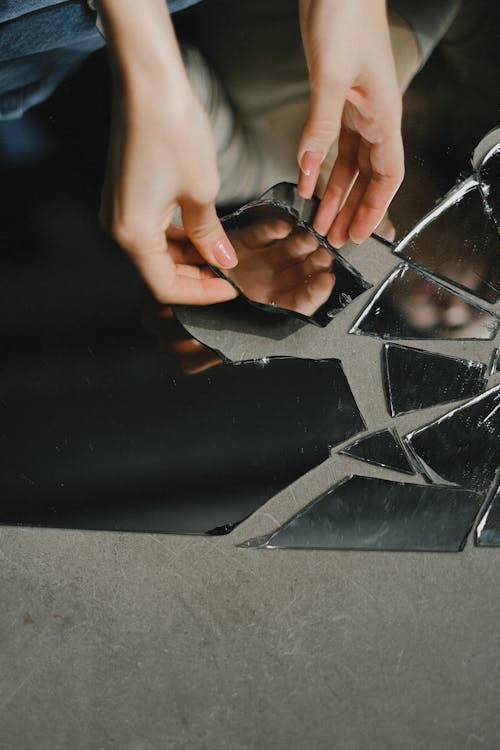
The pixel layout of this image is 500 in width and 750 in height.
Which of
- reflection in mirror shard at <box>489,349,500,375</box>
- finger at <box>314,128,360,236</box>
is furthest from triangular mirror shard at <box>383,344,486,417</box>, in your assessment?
finger at <box>314,128,360,236</box>

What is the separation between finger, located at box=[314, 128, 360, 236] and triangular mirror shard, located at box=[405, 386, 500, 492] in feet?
0.61

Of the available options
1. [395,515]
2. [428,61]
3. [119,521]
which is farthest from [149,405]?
[428,61]

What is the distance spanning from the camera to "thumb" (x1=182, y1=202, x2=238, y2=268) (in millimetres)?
471

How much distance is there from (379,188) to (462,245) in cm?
→ 9

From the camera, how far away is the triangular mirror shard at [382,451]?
0.55 m

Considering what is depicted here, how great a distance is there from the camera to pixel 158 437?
521mm

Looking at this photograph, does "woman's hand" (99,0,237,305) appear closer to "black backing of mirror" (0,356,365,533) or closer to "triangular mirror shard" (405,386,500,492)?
"black backing of mirror" (0,356,365,533)

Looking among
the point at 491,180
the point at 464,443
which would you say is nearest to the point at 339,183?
the point at 491,180

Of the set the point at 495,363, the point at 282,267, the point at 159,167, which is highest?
the point at 159,167

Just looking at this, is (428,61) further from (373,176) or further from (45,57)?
(45,57)

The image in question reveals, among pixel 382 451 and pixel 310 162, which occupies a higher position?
pixel 310 162

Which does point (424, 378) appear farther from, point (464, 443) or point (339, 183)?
point (339, 183)

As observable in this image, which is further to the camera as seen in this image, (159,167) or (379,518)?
(379,518)

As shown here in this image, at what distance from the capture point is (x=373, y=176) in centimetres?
51
